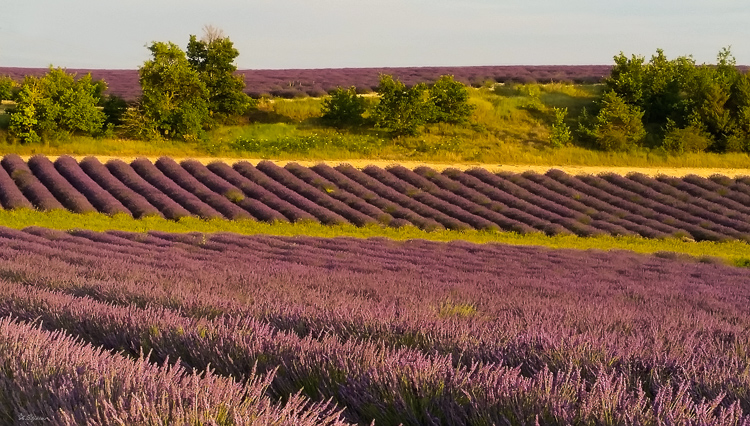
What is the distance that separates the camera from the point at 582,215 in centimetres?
2436

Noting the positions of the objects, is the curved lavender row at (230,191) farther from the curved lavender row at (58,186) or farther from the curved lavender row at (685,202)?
the curved lavender row at (685,202)

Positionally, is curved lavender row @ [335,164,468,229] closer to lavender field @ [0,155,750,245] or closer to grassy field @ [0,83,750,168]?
lavender field @ [0,155,750,245]

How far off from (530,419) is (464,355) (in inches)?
46.5

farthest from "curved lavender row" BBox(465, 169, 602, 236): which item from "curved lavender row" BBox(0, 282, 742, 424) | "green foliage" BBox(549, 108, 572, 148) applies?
"curved lavender row" BBox(0, 282, 742, 424)

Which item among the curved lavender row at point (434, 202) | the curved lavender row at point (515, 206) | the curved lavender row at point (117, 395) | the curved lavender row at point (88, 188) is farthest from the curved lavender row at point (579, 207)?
the curved lavender row at point (117, 395)

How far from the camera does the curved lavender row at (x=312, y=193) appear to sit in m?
23.1

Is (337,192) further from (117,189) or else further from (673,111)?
(673,111)

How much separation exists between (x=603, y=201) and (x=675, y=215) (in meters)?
2.89

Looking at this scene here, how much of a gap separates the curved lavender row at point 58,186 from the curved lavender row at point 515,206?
14172 millimetres

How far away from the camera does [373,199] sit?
83.7 feet

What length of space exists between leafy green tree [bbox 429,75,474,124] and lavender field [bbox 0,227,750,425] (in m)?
30.7

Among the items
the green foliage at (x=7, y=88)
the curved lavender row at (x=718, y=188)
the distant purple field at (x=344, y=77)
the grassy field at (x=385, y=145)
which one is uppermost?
the distant purple field at (x=344, y=77)

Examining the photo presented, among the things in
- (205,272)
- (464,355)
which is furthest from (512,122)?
(464,355)

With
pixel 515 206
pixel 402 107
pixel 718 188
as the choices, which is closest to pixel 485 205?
pixel 515 206
